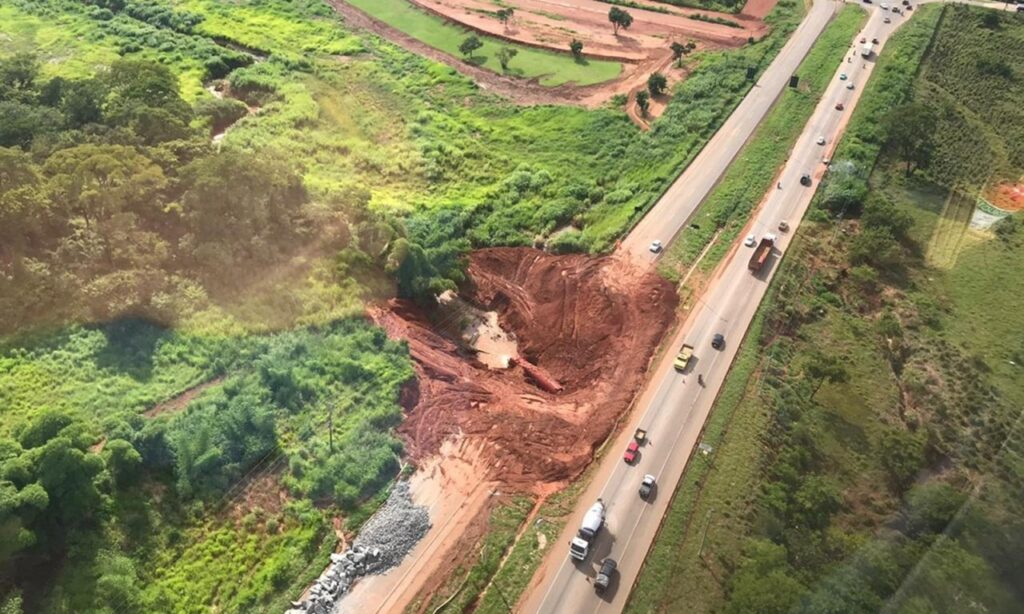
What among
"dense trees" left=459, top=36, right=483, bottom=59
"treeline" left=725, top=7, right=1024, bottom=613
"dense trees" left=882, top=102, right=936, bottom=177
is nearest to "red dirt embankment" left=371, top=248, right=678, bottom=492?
"treeline" left=725, top=7, right=1024, bottom=613

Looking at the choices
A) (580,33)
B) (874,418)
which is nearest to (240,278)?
(874,418)

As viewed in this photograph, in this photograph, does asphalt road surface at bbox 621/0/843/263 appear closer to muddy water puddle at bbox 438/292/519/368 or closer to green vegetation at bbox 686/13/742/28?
green vegetation at bbox 686/13/742/28

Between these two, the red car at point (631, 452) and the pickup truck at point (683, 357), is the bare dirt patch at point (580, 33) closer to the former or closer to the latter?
the pickup truck at point (683, 357)

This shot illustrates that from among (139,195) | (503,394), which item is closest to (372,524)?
(503,394)

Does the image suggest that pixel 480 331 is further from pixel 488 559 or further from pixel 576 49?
pixel 576 49

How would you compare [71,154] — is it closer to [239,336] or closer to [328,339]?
[239,336]


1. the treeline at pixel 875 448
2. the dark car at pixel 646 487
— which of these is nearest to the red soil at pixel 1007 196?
the treeline at pixel 875 448

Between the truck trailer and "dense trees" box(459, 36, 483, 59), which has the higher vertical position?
"dense trees" box(459, 36, 483, 59)
